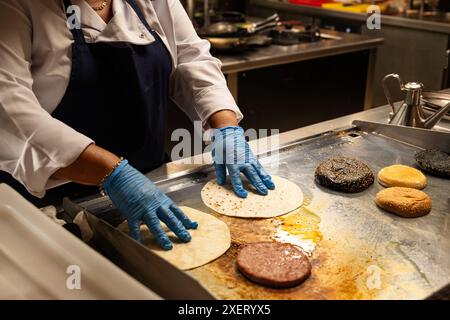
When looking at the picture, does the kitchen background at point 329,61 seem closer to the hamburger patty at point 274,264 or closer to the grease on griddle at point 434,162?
the grease on griddle at point 434,162

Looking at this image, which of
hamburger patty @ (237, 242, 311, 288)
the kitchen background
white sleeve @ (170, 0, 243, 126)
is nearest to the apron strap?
white sleeve @ (170, 0, 243, 126)

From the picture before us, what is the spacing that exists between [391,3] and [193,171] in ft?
12.9

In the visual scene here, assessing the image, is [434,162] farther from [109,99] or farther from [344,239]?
[109,99]

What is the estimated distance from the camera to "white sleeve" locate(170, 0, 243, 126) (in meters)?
1.83

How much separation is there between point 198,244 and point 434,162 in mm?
865

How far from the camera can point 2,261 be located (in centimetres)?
101

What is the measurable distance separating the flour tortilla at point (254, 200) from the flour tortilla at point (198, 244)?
8 centimetres

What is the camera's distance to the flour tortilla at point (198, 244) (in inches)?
51.3

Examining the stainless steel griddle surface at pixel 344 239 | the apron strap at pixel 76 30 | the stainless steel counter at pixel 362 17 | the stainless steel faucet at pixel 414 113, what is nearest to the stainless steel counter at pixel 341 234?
the stainless steel griddle surface at pixel 344 239

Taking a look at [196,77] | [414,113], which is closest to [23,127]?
[196,77]

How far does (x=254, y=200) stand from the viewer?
1592 millimetres

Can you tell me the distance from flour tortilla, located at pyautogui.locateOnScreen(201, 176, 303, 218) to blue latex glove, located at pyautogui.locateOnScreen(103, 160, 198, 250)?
187 mm

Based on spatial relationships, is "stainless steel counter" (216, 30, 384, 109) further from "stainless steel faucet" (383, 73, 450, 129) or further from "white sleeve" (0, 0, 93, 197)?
"white sleeve" (0, 0, 93, 197)
